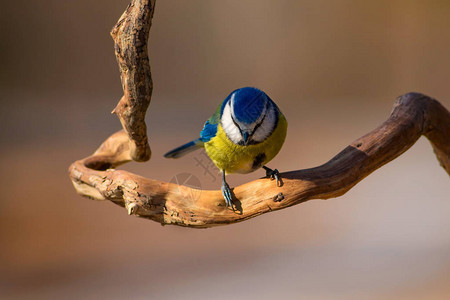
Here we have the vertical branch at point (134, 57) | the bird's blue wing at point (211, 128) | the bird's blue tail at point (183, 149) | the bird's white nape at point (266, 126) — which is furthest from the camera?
the bird's blue tail at point (183, 149)

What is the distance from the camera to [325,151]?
3975 mm

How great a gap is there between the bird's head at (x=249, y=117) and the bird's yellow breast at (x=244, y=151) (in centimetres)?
2

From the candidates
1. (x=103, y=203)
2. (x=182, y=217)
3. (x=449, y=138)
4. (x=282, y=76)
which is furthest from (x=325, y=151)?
(x=182, y=217)

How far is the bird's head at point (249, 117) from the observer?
1.13m

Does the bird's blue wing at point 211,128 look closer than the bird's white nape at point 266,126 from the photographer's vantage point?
No

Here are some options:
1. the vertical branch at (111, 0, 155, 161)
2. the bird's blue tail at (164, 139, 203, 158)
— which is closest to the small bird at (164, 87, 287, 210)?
the bird's blue tail at (164, 139, 203, 158)

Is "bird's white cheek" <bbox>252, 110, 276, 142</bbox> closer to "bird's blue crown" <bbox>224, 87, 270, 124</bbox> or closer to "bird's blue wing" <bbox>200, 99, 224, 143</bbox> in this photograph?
"bird's blue crown" <bbox>224, 87, 270, 124</bbox>

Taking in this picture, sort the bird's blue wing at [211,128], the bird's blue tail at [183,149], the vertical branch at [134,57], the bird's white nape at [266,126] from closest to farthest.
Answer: the vertical branch at [134,57] → the bird's white nape at [266,126] → the bird's blue wing at [211,128] → the bird's blue tail at [183,149]

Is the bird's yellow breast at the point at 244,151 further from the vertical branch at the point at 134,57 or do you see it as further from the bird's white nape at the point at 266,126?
the vertical branch at the point at 134,57

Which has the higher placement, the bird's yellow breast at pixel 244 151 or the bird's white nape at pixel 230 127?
the bird's white nape at pixel 230 127

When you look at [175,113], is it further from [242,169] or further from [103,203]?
[242,169]

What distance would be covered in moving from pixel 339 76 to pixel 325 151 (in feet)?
5.31

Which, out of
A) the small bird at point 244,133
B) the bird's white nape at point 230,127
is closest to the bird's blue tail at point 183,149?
the small bird at point 244,133

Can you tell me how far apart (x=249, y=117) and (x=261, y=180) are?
162mm
